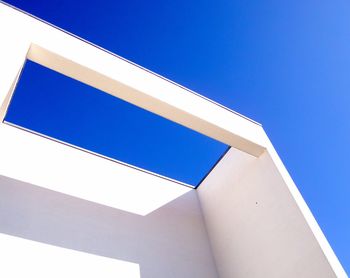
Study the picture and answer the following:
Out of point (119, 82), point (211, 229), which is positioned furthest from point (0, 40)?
point (211, 229)

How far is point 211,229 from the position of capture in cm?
484

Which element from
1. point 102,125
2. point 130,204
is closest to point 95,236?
point 130,204

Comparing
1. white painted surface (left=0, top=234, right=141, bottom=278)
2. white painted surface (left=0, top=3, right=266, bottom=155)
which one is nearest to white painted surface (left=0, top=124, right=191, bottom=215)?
white painted surface (left=0, top=234, right=141, bottom=278)

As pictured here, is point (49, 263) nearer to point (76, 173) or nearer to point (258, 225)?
point (76, 173)

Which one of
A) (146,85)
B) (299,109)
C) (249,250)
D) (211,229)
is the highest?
(146,85)

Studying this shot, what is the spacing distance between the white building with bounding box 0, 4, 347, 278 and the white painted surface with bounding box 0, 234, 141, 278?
0.4 inches

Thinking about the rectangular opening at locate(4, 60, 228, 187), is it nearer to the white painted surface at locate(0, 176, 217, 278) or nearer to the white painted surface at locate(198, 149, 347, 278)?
the white painted surface at locate(198, 149, 347, 278)

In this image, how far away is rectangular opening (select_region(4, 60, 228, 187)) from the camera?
416 cm

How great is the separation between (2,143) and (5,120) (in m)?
0.49

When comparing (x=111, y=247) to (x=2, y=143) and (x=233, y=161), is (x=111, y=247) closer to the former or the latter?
(x=2, y=143)

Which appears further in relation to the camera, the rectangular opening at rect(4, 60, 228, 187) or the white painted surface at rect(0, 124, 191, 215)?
the rectangular opening at rect(4, 60, 228, 187)

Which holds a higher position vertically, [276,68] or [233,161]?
[276,68]

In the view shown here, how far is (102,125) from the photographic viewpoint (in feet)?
14.6

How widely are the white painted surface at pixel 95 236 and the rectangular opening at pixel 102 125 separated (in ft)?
2.94
